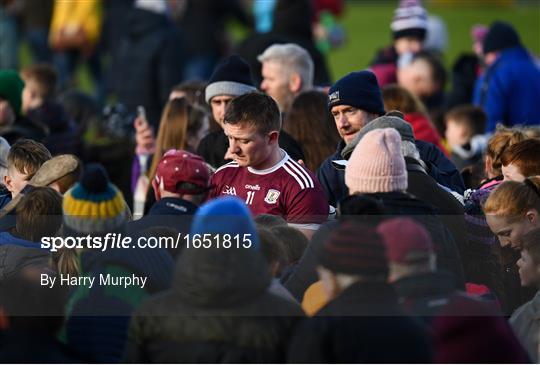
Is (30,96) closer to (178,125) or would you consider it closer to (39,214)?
(178,125)

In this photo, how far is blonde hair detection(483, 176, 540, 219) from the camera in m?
5.93

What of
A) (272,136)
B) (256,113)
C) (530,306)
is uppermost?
→ (256,113)

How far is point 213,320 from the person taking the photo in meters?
4.63

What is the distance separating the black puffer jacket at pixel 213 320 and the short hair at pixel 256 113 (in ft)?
6.48

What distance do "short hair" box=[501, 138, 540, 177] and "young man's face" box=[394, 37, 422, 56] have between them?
5362 millimetres

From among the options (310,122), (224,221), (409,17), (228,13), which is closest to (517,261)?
(224,221)

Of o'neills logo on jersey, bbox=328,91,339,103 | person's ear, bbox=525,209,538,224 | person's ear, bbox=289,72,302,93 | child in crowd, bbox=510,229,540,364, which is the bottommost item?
child in crowd, bbox=510,229,540,364

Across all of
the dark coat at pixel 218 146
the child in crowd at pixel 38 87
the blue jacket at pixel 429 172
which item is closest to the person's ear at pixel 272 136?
the blue jacket at pixel 429 172

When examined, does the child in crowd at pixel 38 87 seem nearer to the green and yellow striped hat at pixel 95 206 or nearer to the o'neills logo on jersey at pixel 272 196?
the o'neills logo on jersey at pixel 272 196

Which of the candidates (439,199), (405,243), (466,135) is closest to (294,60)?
(466,135)

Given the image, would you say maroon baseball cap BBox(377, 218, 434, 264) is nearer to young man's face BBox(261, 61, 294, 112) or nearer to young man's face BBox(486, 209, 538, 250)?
young man's face BBox(486, 209, 538, 250)

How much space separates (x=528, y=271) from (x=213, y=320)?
73.0 inches

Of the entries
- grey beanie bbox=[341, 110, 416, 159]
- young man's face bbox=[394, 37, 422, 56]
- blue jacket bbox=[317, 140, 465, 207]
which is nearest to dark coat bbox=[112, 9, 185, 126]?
young man's face bbox=[394, 37, 422, 56]

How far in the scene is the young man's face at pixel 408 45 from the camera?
39.5ft
